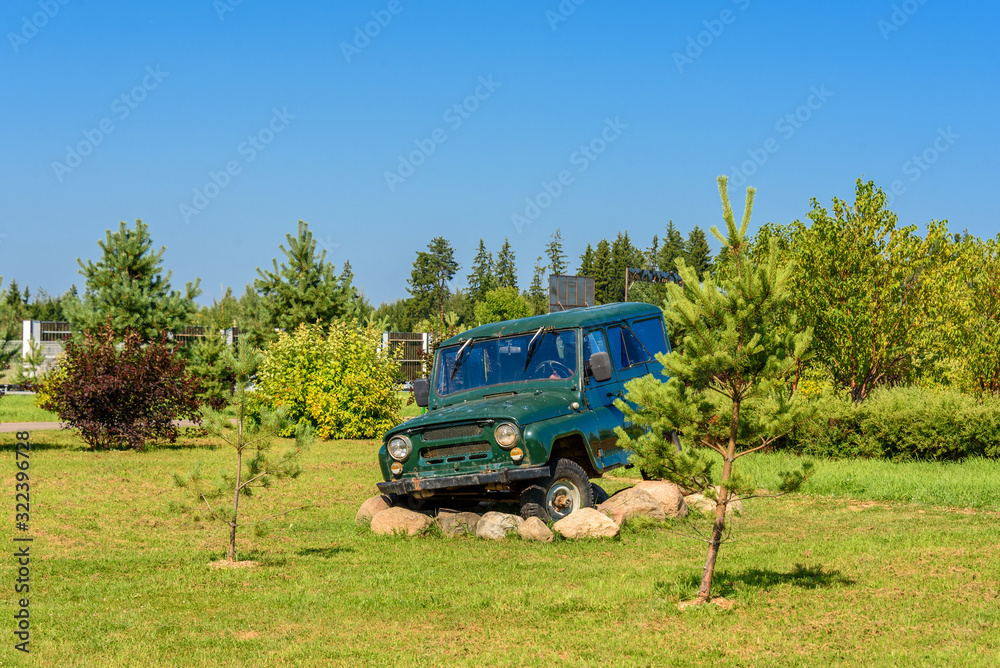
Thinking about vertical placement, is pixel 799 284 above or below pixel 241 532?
above

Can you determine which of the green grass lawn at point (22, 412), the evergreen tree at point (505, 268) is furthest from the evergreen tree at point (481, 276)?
the green grass lawn at point (22, 412)

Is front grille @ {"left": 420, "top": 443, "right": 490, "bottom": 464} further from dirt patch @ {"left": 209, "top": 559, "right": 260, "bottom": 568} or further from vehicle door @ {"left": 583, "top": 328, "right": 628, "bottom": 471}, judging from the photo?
dirt patch @ {"left": 209, "top": 559, "right": 260, "bottom": 568}

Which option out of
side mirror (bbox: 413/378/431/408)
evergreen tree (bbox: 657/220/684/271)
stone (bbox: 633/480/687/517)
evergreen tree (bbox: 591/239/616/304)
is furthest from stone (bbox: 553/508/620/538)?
evergreen tree (bbox: 657/220/684/271)

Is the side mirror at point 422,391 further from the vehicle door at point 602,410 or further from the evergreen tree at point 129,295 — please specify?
the evergreen tree at point 129,295

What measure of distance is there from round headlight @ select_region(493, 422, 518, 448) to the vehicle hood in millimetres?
85

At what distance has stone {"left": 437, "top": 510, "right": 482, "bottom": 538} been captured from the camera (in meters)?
11.0

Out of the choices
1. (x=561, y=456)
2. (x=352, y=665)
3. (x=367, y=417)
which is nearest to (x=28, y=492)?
(x=561, y=456)

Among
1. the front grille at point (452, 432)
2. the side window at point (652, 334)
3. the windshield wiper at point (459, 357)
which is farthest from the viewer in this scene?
the side window at point (652, 334)

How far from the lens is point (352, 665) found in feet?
20.0

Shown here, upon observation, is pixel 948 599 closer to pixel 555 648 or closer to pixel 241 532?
pixel 555 648

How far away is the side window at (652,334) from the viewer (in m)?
12.9

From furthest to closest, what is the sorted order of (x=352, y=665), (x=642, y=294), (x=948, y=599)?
(x=642, y=294) < (x=948, y=599) < (x=352, y=665)

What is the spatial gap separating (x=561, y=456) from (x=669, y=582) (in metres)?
3.35

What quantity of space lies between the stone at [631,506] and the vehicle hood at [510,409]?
48.6 inches
